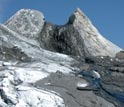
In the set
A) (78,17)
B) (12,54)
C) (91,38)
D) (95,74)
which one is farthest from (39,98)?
(78,17)

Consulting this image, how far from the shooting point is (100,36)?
16.1 meters

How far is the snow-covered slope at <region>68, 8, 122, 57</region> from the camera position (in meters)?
15.3

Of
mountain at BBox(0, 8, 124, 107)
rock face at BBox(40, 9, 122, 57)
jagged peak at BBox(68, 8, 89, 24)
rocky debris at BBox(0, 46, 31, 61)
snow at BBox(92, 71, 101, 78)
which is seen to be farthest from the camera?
jagged peak at BBox(68, 8, 89, 24)

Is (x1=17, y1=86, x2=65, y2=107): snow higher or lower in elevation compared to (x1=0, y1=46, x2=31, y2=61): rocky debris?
lower

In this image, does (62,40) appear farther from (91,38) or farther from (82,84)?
(82,84)

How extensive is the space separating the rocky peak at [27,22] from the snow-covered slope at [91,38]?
1145 mm

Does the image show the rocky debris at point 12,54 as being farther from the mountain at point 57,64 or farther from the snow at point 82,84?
the snow at point 82,84

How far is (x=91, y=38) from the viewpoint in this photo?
15516mm

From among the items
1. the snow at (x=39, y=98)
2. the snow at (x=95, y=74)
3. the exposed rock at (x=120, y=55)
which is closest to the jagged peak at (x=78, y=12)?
the exposed rock at (x=120, y=55)

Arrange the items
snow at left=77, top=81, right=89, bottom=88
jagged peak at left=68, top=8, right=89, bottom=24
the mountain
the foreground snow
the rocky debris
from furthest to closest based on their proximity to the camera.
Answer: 1. jagged peak at left=68, top=8, right=89, bottom=24
2. the rocky debris
3. snow at left=77, top=81, right=89, bottom=88
4. the mountain
5. the foreground snow

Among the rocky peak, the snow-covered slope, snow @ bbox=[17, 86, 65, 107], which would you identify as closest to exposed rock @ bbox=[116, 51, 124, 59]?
the snow-covered slope

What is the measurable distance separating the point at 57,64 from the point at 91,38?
3.02 meters

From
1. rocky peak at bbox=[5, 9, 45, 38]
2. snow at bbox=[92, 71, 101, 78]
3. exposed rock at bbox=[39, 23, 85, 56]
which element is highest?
rocky peak at bbox=[5, 9, 45, 38]

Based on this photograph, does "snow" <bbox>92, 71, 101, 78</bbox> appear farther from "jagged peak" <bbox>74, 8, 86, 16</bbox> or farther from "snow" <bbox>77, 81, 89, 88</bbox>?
"jagged peak" <bbox>74, 8, 86, 16</bbox>
